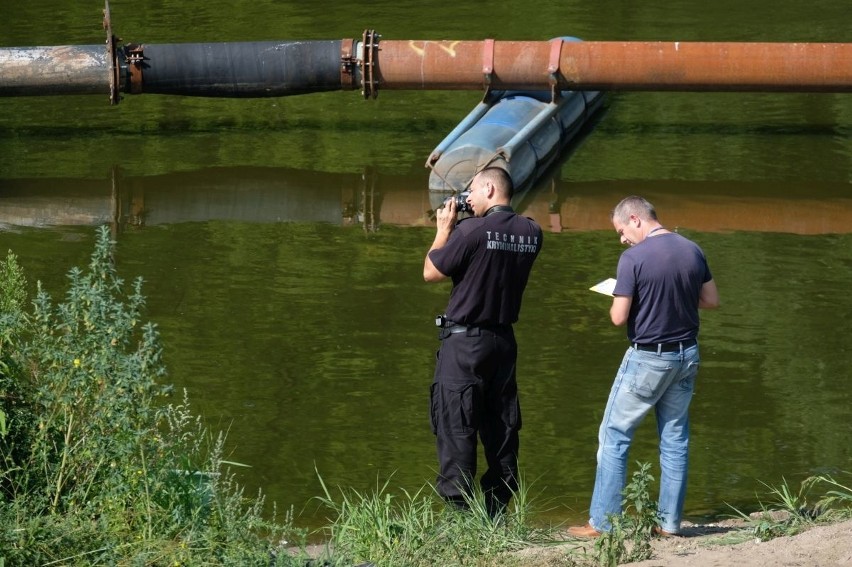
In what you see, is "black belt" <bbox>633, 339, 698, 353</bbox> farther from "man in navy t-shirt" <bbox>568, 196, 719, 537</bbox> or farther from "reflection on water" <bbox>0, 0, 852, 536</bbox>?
"reflection on water" <bbox>0, 0, 852, 536</bbox>

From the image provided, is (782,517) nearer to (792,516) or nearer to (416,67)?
(792,516)

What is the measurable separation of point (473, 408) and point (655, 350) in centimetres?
92

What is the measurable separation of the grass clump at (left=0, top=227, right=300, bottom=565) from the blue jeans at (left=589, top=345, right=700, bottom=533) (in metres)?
1.59

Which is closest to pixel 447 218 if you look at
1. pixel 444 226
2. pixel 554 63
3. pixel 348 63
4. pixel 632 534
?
pixel 444 226

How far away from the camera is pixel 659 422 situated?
6535 mm

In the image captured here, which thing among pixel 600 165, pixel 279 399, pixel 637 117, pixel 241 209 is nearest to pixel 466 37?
pixel 637 117

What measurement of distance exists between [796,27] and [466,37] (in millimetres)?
4476

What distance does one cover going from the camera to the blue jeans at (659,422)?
250 inches

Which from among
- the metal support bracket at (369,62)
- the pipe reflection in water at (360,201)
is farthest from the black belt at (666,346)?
the metal support bracket at (369,62)

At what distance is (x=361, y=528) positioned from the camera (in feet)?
19.8

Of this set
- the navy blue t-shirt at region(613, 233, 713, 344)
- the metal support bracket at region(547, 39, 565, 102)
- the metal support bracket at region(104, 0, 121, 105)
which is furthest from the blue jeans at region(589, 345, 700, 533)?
the metal support bracket at region(104, 0, 121, 105)

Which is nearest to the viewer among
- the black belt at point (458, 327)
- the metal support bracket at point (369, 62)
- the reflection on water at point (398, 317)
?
the black belt at point (458, 327)

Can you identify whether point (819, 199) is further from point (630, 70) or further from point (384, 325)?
point (384, 325)

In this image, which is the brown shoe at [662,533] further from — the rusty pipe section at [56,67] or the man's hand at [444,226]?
the rusty pipe section at [56,67]
